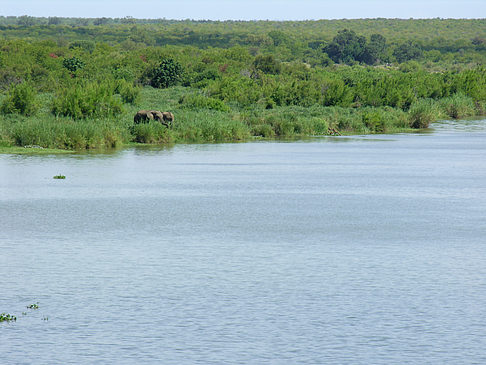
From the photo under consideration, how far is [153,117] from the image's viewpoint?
4203cm

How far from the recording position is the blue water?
9.95 m

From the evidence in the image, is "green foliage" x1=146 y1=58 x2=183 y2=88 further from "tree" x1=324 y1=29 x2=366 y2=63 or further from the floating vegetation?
"tree" x1=324 y1=29 x2=366 y2=63

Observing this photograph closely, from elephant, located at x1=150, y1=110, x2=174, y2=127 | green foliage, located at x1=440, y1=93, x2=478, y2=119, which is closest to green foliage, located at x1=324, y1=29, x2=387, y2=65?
green foliage, located at x1=440, y1=93, x2=478, y2=119

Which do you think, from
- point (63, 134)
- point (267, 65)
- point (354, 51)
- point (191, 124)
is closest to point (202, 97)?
point (191, 124)

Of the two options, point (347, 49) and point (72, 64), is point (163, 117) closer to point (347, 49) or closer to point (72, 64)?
point (72, 64)

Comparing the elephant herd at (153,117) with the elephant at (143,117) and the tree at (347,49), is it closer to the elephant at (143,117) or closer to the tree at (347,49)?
the elephant at (143,117)

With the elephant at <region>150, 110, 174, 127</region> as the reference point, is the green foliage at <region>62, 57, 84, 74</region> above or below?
above

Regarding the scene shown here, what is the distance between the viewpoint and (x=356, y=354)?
9.59m

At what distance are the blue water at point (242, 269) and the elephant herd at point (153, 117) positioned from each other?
1423 centimetres

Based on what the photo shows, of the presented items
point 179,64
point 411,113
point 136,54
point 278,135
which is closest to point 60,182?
point 278,135

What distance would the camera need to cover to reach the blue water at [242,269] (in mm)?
9953

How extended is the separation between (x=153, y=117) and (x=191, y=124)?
239 centimetres

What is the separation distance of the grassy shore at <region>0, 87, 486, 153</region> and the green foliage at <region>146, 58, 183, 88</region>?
8.40 ft

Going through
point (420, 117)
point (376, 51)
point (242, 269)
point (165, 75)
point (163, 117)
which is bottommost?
point (420, 117)
